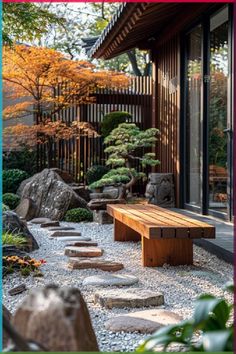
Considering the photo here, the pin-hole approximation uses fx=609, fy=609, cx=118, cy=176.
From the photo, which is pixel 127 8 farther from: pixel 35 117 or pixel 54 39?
pixel 54 39

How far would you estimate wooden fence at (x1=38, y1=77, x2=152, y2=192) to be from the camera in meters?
11.6

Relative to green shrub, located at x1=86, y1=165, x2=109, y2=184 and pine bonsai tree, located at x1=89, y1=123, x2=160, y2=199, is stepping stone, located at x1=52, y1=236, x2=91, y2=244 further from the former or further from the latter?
green shrub, located at x1=86, y1=165, x2=109, y2=184

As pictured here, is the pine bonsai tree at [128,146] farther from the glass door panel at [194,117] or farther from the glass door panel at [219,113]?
the glass door panel at [219,113]

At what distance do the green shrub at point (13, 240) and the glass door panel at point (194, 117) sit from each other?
9.47 ft

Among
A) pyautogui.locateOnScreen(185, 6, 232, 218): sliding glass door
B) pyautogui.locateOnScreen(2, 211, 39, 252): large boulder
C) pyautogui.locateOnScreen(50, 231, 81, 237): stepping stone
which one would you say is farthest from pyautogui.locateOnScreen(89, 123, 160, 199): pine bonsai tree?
pyautogui.locateOnScreen(2, 211, 39, 252): large boulder

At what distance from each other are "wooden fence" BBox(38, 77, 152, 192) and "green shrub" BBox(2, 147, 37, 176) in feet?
0.44

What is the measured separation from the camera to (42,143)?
36.7ft

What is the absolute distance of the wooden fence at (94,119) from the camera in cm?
1157

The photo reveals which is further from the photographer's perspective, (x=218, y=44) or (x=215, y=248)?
(x=218, y=44)

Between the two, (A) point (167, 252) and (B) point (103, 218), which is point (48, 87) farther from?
(A) point (167, 252)

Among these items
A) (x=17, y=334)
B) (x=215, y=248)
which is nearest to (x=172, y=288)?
(x=215, y=248)

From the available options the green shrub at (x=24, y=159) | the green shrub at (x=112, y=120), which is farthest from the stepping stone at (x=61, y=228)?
the green shrub at (x=24, y=159)

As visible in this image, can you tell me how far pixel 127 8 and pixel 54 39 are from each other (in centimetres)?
1534

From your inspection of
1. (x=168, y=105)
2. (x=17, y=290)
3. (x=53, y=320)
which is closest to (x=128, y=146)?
(x=168, y=105)
